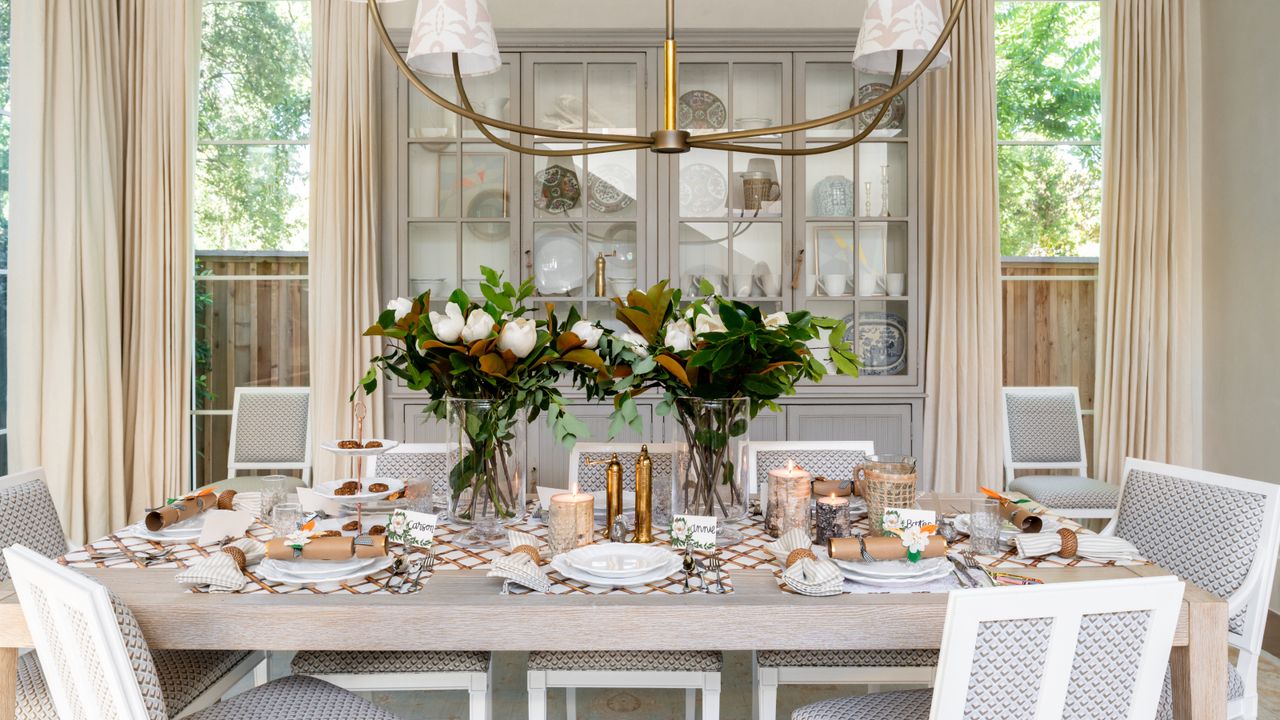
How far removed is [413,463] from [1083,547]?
5.25ft

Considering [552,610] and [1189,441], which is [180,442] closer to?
[552,610]

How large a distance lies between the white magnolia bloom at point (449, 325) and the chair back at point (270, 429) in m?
1.95

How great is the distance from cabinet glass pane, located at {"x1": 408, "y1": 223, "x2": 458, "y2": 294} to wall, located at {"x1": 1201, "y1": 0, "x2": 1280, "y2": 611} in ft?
9.48

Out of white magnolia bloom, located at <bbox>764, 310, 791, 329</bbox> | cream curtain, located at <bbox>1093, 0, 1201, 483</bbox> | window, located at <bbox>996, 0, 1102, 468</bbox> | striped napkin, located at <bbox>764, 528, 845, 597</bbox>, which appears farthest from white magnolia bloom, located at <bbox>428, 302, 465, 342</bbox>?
cream curtain, located at <bbox>1093, 0, 1201, 483</bbox>

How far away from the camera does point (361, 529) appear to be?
5.70 ft

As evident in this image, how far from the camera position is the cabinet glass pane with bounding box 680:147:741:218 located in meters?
3.37

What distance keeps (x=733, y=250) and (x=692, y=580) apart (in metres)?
2.11

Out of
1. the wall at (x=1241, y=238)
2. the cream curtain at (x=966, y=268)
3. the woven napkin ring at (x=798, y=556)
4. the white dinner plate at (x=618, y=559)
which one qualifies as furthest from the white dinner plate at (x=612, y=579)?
the wall at (x=1241, y=238)

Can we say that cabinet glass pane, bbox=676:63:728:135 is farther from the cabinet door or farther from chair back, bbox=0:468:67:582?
chair back, bbox=0:468:67:582

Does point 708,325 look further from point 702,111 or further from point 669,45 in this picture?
point 702,111

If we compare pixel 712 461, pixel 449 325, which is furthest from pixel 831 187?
pixel 449 325

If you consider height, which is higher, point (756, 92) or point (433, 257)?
point (756, 92)

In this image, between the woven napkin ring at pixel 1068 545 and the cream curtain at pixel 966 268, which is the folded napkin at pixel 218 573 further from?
the cream curtain at pixel 966 268

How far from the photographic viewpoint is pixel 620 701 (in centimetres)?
240
